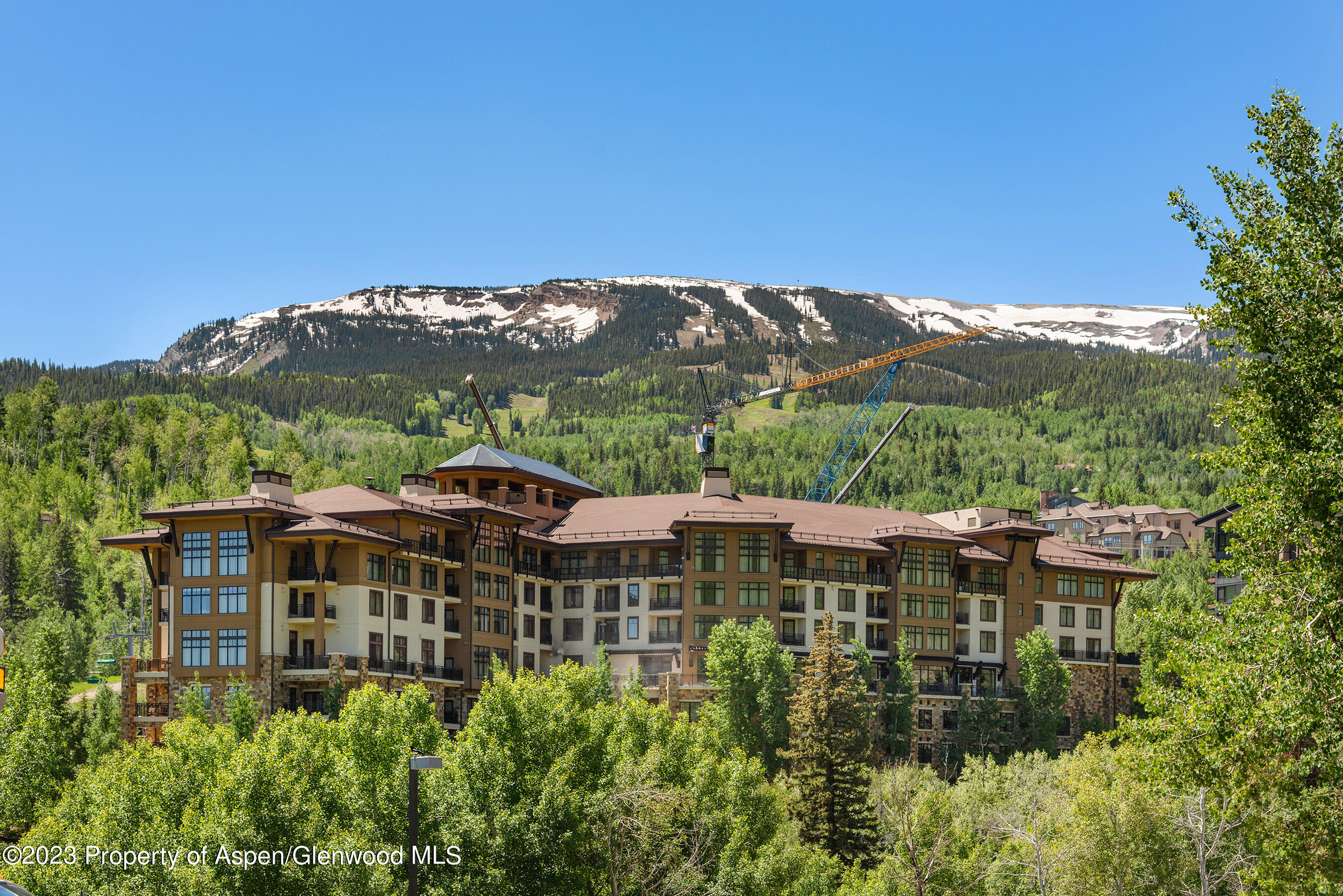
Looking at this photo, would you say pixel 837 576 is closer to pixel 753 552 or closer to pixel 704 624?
pixel 753 552

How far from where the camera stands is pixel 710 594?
110 m

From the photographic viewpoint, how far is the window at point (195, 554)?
95062 mm

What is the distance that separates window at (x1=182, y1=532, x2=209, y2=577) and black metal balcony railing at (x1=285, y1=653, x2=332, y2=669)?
7673 mm

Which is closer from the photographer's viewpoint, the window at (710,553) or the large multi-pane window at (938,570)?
the window at (710,553)

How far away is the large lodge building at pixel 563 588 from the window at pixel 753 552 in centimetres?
15

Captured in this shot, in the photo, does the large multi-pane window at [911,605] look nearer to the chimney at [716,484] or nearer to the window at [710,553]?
the window at [710,553]

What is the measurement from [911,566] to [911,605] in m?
2.92

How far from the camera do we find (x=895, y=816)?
74.2 meters

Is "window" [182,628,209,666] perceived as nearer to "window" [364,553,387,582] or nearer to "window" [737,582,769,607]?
"window" [364,553,387,582]

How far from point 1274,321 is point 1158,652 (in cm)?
8398

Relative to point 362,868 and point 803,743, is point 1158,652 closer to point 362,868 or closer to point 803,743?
point 803,743

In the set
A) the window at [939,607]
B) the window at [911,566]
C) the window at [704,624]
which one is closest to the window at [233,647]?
the window at [704,624]

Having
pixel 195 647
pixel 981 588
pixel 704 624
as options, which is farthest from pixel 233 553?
pixel 981 588

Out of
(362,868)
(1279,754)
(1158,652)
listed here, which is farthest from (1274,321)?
(1158,652)
